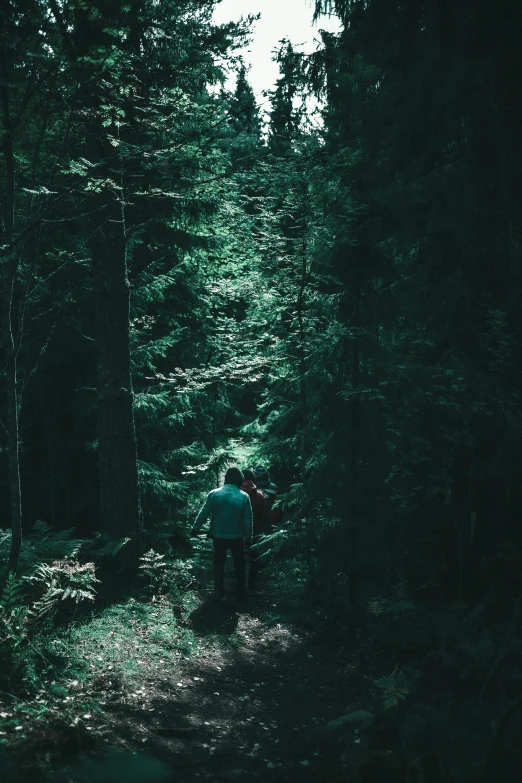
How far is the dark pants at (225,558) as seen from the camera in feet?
30.4

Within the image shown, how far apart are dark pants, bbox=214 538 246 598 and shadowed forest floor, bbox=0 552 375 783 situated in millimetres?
626

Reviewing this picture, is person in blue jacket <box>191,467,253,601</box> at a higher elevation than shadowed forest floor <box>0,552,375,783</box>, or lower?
higher

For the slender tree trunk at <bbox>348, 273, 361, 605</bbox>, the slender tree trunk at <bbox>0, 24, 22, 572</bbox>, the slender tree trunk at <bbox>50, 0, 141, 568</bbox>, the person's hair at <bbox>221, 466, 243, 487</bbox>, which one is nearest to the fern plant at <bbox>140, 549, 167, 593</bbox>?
the slender tree trunk at <bbox>50, 0, 141, 568</bbox>

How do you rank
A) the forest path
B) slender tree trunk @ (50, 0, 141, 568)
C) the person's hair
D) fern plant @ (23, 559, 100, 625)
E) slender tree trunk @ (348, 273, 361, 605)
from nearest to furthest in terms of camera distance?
the forest path
fern plant @ (23, 559, 100, 625)
slender tree trunk @ (348, 273, 361, 605)
slender tree trunk @ (50, 0, 141, 568)
the person's hair

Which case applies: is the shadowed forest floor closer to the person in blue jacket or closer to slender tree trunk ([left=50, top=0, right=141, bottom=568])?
the person in blue jacket

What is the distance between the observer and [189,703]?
18.8 ft

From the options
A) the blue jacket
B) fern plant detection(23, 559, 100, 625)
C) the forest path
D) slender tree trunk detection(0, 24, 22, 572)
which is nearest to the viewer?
the forest path

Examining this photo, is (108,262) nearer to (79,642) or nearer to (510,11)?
(79,642)

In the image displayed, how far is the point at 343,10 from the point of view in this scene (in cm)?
943

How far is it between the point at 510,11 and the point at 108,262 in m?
6.43

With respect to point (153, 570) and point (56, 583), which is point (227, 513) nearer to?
point (153, 570)

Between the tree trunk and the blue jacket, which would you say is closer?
the tree trunk

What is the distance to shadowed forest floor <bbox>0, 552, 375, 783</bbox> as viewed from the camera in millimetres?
4258

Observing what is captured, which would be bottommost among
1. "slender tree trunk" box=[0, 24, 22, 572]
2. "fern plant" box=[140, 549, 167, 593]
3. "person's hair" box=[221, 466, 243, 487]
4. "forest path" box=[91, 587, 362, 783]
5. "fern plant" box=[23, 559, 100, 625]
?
"forest path" box=[91, 587, 362, 783]
